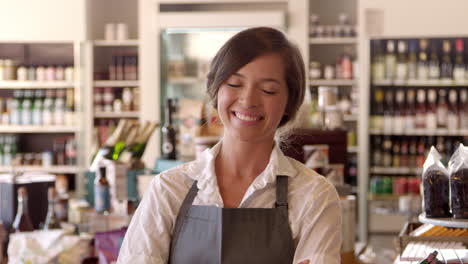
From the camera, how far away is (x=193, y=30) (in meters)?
7.56

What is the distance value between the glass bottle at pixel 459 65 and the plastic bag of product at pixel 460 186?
5.11 m

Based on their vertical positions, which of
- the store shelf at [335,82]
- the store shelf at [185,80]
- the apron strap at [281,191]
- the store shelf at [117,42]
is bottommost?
the apron strap at [281,191]

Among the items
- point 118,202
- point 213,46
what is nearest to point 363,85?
point 213,46

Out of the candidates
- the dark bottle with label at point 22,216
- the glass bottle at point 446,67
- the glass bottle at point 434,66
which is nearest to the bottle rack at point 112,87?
the glass bottle at point 434,66

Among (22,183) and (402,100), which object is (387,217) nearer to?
(402,100)

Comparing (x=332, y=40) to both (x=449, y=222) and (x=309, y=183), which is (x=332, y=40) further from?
(x=309, y=183)

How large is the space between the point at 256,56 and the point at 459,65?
19.4 feet

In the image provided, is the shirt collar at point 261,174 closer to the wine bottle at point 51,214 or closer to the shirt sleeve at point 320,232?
the shirt sleeve at point 320,232

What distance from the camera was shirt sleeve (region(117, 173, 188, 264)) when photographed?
69.9 inches

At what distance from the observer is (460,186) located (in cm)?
232

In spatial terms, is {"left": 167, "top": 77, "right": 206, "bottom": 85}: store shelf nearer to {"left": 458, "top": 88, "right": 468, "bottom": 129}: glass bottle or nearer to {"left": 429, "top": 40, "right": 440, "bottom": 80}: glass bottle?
{"left": 429, "top": 40, "right": 440, "bottom": 80}: glass bottle

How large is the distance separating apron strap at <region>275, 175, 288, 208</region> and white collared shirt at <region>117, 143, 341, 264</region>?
1cm

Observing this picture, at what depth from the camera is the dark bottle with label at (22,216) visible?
3469 millimetres

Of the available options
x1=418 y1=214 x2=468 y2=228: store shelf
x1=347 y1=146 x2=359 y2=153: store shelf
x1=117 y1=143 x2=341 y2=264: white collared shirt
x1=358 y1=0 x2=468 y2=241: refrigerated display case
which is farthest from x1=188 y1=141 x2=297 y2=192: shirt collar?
x1=347 y1=146 x2=359 y2=153: store shelf
